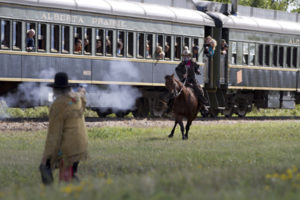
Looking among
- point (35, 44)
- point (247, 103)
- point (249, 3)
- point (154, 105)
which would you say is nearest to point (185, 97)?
point (35, 44)

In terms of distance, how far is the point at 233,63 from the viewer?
97.4ft

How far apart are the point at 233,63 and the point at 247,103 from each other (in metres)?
2.56

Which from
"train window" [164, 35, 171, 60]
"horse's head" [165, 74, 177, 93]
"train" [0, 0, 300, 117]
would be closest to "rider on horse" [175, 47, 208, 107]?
"horse's head" [165, 74, 177, 93]

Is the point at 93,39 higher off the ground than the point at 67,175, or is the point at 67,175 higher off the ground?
the point at 93,39

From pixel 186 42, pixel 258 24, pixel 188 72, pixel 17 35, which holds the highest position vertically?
pixel 258 24

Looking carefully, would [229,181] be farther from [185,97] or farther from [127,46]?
[127,46]

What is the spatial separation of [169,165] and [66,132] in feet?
11.2

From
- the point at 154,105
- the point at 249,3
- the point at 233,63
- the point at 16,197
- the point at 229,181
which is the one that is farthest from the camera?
the point at 249,3

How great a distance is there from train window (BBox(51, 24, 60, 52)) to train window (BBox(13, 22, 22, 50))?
128 cm

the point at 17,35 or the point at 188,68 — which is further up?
the point at 17,35

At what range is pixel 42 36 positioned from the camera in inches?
875

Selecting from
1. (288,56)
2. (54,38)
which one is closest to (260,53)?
(288,56)

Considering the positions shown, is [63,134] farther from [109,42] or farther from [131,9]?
[131,9]

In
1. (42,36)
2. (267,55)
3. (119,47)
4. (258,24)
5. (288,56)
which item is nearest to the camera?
(42,36)
